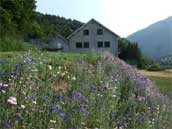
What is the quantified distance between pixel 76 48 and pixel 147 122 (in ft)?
201

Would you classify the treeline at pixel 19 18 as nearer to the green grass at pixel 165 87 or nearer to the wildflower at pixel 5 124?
the green grass at pixel 165 87

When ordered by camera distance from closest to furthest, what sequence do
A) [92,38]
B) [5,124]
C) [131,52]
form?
[5,124], [92,38], [131,52]

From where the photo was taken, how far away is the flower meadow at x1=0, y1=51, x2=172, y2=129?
437 cm

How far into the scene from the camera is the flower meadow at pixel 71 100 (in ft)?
14.3

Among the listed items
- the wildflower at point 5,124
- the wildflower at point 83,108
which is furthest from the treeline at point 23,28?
the wildflower at point 5,124

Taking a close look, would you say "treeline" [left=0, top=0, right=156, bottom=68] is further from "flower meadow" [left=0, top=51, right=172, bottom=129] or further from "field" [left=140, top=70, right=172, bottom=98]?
"flower meadow" [left=0, top=51, right=172, bottom=129]

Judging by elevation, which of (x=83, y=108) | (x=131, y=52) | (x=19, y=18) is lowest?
(x=83, y=108)

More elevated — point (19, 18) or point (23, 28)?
point (19, 18)

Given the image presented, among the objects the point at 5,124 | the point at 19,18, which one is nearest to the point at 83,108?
the point at 5,124

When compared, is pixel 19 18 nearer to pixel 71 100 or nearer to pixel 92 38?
pixel 92 38

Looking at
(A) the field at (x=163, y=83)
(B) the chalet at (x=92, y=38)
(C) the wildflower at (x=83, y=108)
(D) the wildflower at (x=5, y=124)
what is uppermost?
(B) the chalet at (x=92, y=38)

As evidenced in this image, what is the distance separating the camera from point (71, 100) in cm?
530

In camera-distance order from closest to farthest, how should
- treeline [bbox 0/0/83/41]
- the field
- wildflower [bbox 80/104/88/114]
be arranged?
wildflower [bbox 80/104/88/114] < the field < treeline [bbox 0/0/83/41]

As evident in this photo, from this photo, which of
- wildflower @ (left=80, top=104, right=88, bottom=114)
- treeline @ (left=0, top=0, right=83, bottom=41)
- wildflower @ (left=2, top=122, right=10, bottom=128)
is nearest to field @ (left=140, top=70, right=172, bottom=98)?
wildflower @ (left=80, top=104, right=88, bottom=114)
